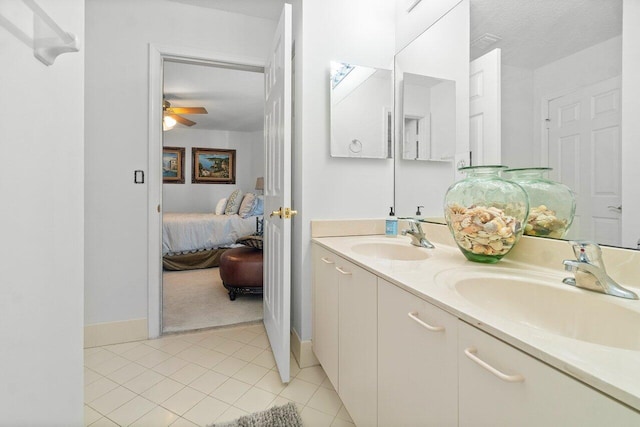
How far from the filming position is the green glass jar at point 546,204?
3.29 ft

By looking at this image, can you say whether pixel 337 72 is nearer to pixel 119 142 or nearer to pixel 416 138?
pixel 416 138

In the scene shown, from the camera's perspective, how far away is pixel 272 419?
130cm

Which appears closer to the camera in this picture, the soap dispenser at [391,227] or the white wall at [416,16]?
the white wall at [416,16]

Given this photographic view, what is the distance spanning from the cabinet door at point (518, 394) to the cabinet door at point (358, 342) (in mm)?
415

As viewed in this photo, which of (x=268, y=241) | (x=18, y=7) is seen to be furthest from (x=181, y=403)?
(x=18, y=7)

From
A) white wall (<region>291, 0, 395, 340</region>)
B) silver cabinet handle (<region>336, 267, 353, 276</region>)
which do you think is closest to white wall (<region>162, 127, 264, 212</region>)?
white wall (<region>291, 0, 395, 340</region>)

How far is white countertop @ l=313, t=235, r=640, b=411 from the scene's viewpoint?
15.8 inches

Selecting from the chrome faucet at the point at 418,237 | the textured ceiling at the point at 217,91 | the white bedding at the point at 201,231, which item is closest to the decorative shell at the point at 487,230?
the chrome faucet at the point at 418,237

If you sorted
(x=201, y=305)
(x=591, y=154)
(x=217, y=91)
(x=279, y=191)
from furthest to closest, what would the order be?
(x=217, y=91), (x=201, y=305), (x=279, y=191), (x=591, y=154)

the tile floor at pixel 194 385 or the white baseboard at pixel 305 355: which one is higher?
the white baseboard at pixel 305 355

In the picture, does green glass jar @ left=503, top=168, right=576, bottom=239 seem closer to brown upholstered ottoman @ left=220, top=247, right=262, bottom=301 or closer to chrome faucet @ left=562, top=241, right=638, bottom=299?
chrome faucet @ left=562, top=241, right=638, bottom=299

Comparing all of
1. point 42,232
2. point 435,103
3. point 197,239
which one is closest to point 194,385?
point 42,232

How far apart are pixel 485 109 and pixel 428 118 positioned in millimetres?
446

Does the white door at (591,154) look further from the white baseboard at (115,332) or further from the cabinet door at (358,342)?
the white baseboard at (115,332)
